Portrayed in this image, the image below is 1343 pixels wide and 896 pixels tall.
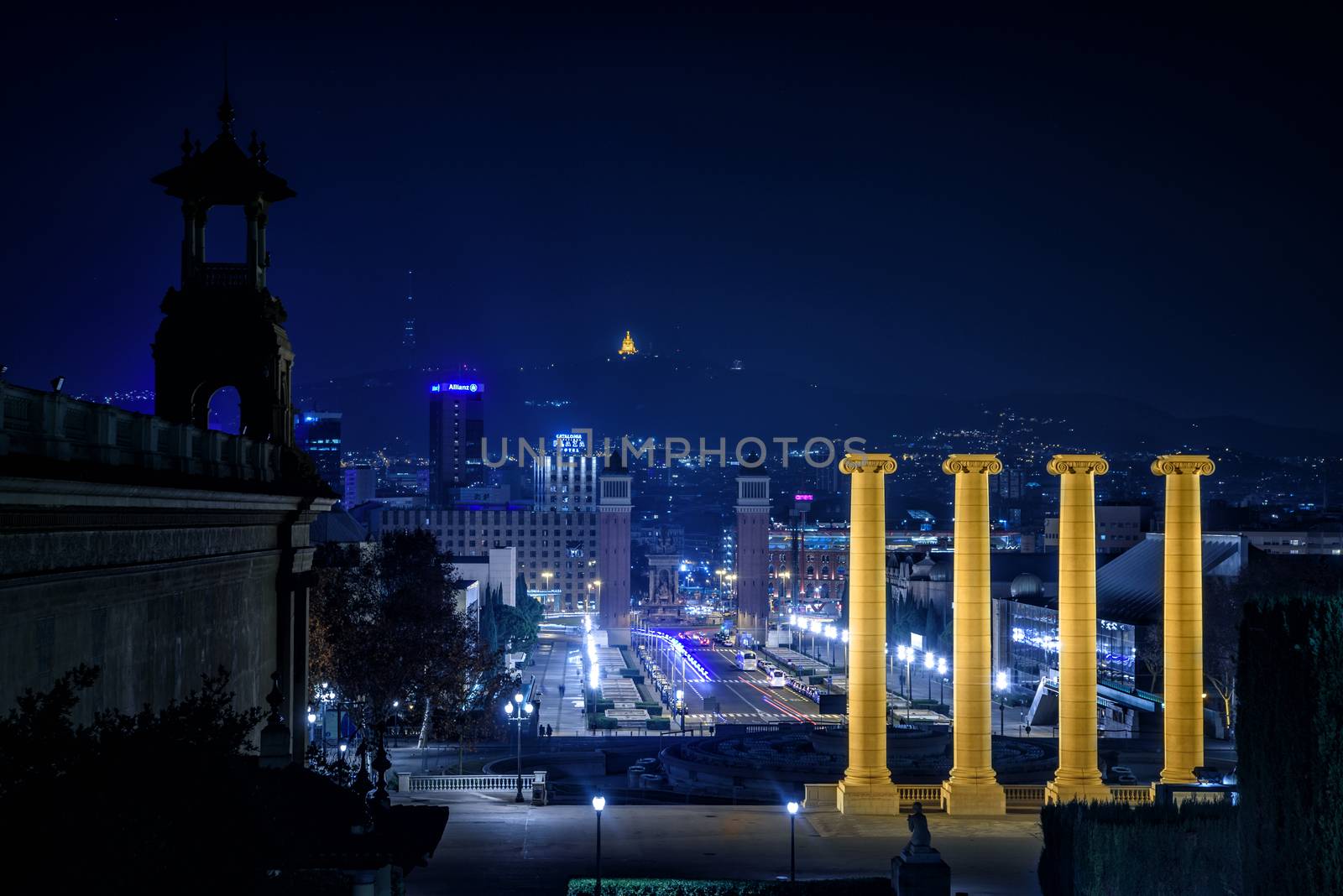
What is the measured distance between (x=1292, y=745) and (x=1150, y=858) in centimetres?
918

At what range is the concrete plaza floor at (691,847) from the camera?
129 ft

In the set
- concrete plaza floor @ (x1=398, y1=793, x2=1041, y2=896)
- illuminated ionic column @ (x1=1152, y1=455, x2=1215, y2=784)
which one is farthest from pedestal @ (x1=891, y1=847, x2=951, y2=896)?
illuminated ionic column @ (x1=1152, y1=455, x2=1215, y2=784)

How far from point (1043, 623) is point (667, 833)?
83188mm

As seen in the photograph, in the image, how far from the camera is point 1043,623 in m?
124

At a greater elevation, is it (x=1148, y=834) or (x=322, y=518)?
(x=322, y=518)

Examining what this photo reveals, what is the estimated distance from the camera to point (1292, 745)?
28188 mm

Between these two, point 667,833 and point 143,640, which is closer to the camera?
point 143,640

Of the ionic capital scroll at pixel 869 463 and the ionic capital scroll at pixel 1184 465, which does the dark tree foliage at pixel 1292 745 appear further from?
the ionic capital scroll at pixel 869 463

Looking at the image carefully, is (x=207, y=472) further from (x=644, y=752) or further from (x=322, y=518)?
(x=322, y=518)

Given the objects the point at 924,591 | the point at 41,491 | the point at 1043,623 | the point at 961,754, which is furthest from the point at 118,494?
the point at 924,591

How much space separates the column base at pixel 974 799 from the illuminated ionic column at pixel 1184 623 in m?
4.95

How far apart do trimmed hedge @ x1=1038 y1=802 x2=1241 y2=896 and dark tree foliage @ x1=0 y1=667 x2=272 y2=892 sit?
23.3m

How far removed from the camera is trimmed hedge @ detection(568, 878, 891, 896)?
117 ft

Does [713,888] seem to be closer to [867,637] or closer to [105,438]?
[867,637]
